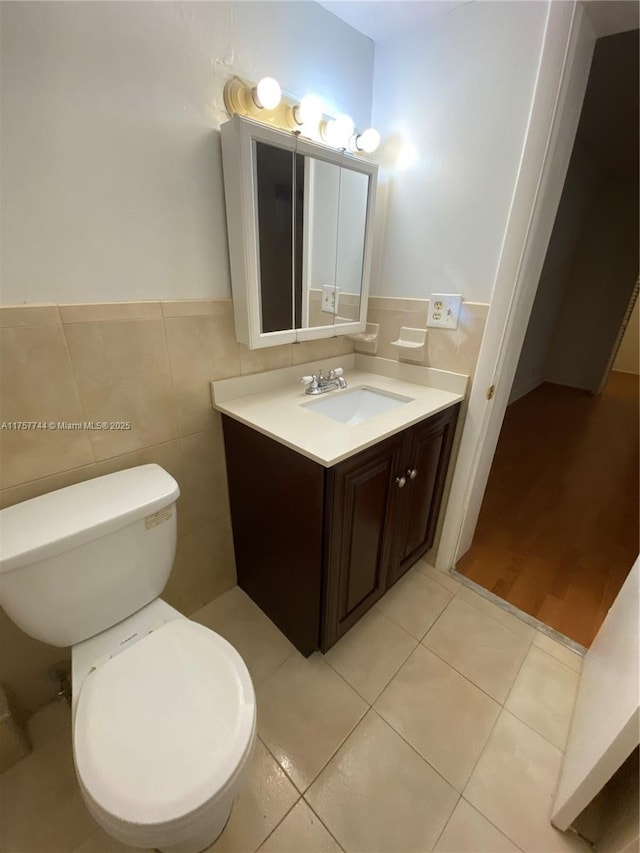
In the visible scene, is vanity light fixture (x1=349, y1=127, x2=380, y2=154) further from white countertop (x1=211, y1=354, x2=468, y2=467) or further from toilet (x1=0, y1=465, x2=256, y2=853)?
toilet (x1=0, y1=465, x2=256, y2=853)

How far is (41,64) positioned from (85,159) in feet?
0.53

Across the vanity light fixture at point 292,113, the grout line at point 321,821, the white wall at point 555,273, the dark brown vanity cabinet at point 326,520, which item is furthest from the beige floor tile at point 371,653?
the white wall at point 555,273

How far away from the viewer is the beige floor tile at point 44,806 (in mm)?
896

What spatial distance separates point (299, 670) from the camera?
128cm

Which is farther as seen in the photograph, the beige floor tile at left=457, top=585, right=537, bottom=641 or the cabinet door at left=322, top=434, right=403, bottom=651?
the beige floor tile at left=457, top=585, right=537, bottom=641

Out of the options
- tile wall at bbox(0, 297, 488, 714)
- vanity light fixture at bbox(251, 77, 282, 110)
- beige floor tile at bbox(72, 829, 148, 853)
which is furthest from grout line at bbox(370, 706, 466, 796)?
vanity light fixture at bbox(251, 77, 282, 110)

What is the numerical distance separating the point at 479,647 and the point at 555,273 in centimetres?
390

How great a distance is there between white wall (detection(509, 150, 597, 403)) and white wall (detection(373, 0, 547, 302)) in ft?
7.95

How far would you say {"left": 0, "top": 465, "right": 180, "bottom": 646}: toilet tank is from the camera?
790mm

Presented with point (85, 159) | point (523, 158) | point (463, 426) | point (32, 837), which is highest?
point (523, 158)

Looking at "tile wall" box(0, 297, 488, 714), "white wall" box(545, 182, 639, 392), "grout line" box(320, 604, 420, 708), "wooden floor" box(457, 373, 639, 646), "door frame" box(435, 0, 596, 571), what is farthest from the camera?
"white wall" box(545, 182, 639, 392)

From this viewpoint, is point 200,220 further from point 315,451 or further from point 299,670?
point 299,670

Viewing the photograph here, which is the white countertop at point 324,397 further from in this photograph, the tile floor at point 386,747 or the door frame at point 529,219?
the tile floor at point 386,747

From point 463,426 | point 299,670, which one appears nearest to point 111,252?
point 463,426
